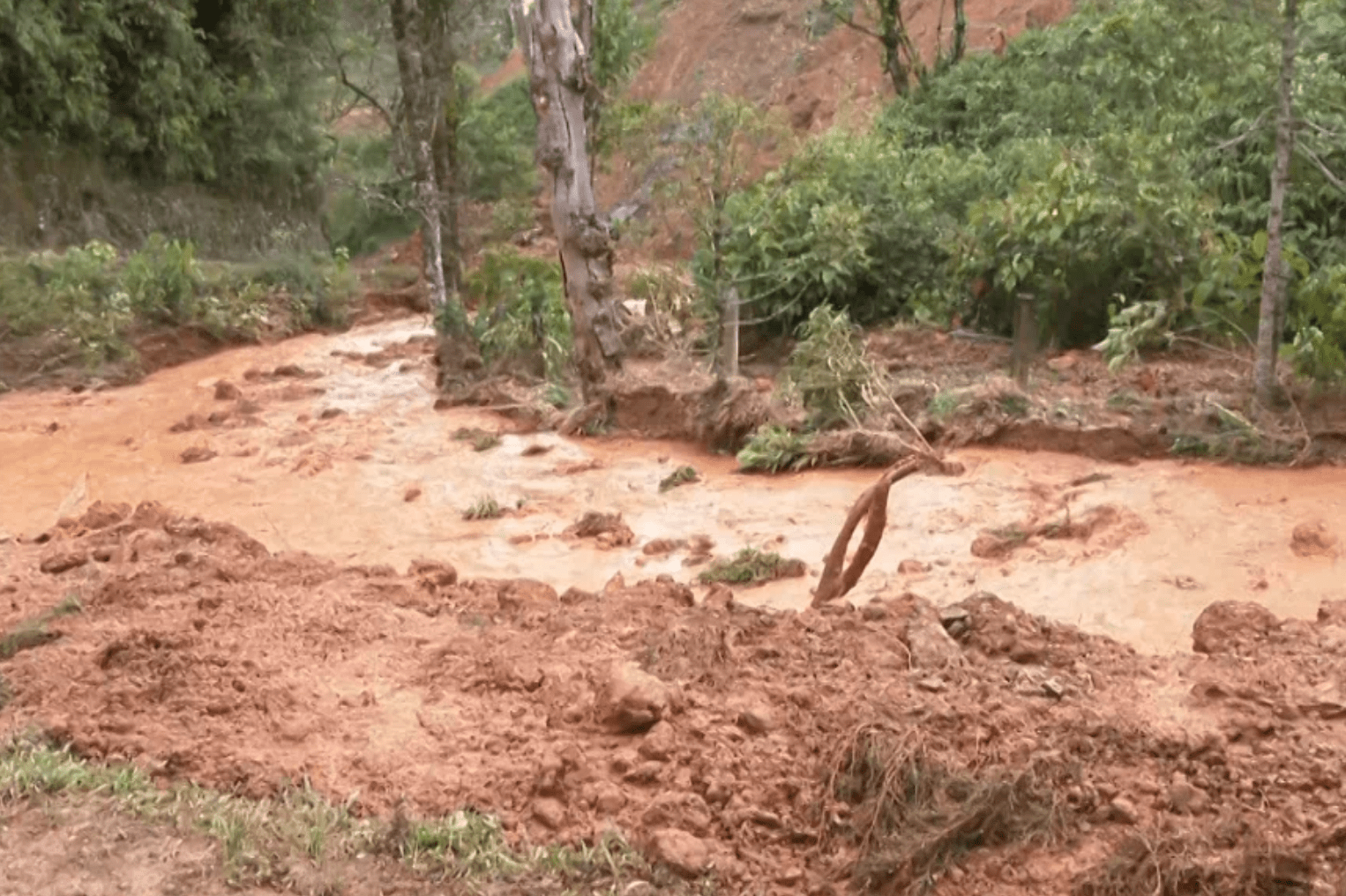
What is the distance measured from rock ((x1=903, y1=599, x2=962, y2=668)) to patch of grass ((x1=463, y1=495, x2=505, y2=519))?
4012 mm

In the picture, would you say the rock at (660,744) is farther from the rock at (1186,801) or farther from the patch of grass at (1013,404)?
the patch of grass at (1013,404)

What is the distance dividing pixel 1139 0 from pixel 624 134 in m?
5.29

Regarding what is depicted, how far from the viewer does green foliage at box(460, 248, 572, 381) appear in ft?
38.8

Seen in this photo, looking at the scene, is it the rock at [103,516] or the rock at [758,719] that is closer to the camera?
the rock at [758,719]

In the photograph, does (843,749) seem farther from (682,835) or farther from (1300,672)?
(1300,672)

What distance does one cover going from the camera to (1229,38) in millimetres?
10336

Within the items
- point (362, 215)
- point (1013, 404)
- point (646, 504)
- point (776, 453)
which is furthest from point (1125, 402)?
point (362, 215)

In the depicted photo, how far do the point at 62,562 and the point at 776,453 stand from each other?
4294 millimetres

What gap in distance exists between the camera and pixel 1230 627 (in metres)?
4.22

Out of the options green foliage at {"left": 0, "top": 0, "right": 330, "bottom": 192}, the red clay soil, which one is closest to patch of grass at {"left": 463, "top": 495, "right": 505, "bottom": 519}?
the red clay soil

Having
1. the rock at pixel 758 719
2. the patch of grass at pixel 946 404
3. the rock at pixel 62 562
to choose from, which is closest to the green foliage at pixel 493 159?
the patch of grass at pixel 946 404

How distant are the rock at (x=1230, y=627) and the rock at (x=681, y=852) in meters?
1.91

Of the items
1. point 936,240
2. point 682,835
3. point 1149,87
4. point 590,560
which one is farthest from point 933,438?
point 1149,87

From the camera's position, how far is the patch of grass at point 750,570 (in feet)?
20.5
